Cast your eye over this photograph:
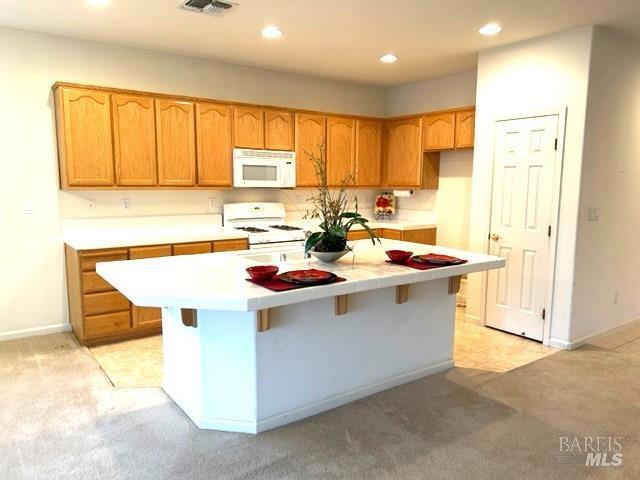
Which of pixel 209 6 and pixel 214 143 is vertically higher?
pixel 209 6

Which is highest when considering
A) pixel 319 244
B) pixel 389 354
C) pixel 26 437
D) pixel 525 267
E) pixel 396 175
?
pixel 396 175

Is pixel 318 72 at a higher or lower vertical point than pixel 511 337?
higher

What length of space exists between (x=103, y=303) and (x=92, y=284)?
185mm

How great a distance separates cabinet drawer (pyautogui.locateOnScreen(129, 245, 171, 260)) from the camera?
3926 millimetres

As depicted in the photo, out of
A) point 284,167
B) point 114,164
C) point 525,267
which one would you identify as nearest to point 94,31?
point 114,164

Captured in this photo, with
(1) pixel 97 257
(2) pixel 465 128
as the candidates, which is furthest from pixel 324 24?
(1) pixel 97 257

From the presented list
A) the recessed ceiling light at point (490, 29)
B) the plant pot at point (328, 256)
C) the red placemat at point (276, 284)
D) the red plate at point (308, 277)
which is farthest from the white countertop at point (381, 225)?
the red placemat at point (276, 284)

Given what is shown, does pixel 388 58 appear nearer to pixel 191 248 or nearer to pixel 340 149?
pixel 340 149

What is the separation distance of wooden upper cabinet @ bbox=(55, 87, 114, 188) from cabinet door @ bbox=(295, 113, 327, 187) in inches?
77.1

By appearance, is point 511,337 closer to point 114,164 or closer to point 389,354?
point 389,354

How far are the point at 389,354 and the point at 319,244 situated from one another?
911 millimetres

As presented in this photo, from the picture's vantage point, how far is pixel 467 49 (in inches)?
169

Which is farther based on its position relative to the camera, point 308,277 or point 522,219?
point 522,219
